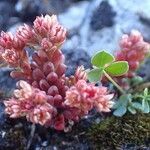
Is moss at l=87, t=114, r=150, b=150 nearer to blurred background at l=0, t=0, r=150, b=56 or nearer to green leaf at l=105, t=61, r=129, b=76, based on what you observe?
green leaf at l=105, t=61, r=129, b=76

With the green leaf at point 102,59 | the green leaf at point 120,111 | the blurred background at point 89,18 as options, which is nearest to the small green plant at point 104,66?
the green leaf at point 102,59

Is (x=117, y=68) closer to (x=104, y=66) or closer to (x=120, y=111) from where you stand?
(x=104, y=66)

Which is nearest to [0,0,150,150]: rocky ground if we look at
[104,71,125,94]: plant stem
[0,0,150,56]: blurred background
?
[0,0,150,56]: blurred background

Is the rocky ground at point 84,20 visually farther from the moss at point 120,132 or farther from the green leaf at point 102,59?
the green leaf at point 102,59

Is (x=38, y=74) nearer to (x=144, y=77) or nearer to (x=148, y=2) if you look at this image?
(x=144, y=77)

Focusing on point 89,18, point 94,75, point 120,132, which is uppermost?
point 89,18

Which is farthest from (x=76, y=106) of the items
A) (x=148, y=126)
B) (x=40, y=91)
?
(x=148, y=126)

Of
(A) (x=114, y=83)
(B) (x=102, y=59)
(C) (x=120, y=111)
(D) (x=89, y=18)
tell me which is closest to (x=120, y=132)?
(C) (x=120, y=111)
